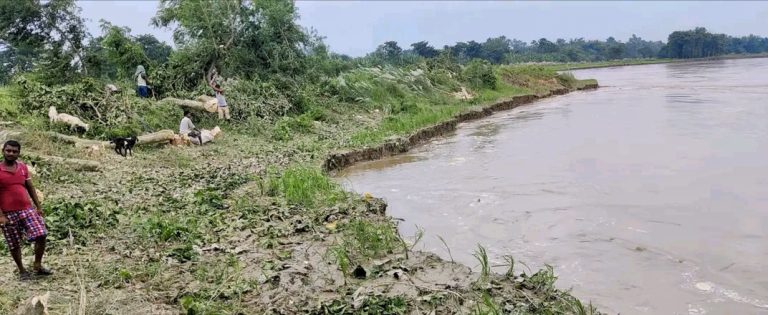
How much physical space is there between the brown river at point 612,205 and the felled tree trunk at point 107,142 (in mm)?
3757

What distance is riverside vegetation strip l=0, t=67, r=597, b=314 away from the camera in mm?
4617

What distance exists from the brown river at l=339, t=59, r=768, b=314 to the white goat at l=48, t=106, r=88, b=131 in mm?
5344

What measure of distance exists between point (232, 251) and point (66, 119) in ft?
24.1

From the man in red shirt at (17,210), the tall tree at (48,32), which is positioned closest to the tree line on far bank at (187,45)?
the tall tree at (48,32)

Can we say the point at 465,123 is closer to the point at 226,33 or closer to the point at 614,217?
the point at 226,33

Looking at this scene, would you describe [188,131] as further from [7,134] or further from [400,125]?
[400,125]

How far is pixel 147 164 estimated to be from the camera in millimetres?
10469

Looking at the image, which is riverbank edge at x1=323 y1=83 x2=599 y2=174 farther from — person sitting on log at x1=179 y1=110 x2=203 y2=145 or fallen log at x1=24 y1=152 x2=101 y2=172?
fallen log at x1=24 y1=152 x2=101 y2=172

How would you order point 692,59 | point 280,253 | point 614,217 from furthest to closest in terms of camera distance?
point 692,59, point 614,217, point 280,253

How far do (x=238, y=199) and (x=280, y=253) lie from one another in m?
2.31

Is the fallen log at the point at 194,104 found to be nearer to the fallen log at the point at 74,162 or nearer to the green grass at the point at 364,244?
the fallen log at the point at 74,162

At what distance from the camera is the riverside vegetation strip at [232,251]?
15.1 ft

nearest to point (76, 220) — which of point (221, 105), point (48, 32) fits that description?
point (221, 105)

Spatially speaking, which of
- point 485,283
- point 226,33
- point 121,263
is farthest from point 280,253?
point 226,33
